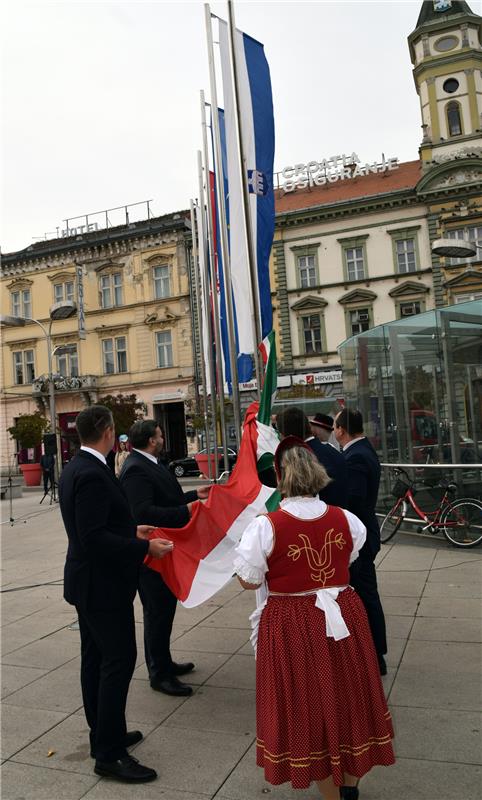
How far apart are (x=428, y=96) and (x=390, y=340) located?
32022mm

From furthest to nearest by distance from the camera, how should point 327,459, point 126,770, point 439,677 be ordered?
1. point 439,677
2. point 327,459
3. point 126,770

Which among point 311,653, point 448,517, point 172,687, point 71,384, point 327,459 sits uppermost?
point 71,384

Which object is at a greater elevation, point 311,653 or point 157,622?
point 311,653

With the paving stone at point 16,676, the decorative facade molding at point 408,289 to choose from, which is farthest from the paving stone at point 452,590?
the decorative facade molding at point 408,289

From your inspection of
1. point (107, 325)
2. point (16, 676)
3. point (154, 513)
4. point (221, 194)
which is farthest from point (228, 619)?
point (107, 325)

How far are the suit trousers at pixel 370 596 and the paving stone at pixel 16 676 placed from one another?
2732mm

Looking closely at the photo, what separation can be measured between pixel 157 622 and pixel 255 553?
2346 millimetres

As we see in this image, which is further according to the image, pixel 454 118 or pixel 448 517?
pixel 454 118

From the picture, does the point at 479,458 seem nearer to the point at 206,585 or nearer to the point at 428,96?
the point at 206,585

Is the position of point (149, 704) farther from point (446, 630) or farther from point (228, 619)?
point (446, 630)

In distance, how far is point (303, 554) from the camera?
3141 mm

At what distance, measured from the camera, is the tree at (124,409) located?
3794cm

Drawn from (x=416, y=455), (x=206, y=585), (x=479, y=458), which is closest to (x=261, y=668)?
(x=206, y=585)

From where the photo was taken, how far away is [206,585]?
4.50 m
